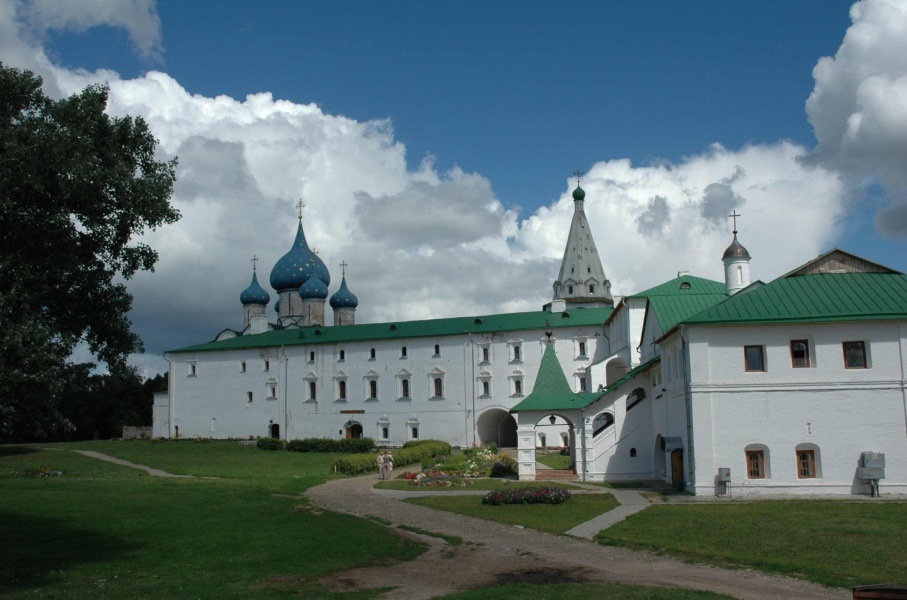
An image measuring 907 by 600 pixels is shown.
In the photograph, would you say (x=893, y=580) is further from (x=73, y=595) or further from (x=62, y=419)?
(x=62, y=419)

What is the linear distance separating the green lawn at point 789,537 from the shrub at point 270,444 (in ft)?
104

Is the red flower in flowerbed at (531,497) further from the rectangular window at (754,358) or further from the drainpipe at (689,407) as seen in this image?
the rectangular window at (754,358)

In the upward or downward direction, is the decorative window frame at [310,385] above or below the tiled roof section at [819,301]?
below

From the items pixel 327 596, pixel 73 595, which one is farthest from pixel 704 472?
pixel 73 595

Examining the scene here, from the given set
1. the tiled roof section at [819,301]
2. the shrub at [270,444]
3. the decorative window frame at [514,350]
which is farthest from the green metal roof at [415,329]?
the tiled roof section at [819,301]

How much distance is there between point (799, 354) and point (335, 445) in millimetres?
27978

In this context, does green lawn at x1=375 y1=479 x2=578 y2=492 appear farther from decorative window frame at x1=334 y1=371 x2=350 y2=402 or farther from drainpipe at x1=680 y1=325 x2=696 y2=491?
decorative window frame at x1=334 y1=371 x2=350 y2=402

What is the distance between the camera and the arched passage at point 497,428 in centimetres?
4922

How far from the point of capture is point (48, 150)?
13.6m

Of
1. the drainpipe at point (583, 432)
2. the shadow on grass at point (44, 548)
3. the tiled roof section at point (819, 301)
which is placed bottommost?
the shadow on grass at point (44, 548)

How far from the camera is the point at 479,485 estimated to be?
26.0 metres

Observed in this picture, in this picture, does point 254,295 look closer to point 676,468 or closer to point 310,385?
point 310,385

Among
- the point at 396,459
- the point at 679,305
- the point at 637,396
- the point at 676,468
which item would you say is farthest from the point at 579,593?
the point at 396,459

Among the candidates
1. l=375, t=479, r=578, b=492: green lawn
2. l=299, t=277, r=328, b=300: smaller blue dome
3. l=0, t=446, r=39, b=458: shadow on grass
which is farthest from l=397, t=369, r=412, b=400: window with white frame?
l=375, t=479, r=578, b=492: green lawn
